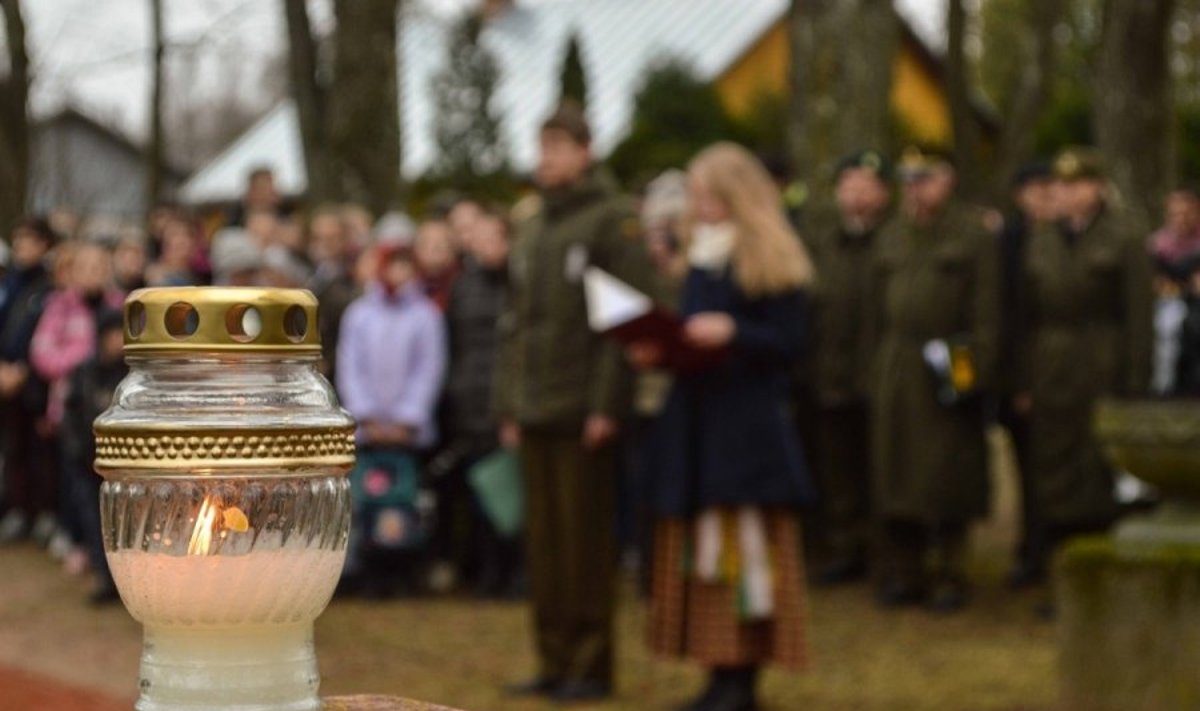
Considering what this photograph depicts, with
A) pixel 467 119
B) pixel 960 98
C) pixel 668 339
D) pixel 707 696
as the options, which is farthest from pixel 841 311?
pixel 467 119

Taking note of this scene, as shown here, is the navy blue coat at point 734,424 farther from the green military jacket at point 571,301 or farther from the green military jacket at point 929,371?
the green military jacket at point 929,371

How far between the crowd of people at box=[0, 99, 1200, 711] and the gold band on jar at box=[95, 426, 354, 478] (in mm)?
5161

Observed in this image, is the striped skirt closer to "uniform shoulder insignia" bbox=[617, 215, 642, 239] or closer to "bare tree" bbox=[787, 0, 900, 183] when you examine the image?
"uniform shoulder insignia" bbox=[617, 215, 642, 239]

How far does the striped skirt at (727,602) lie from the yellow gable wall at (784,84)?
3034 cm

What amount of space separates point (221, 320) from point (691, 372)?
561 cm

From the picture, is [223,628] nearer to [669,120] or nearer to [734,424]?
[734,424]

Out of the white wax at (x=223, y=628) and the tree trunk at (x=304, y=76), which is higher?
the tree trunk at (x=304, y=76)

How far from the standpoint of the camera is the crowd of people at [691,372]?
779cm

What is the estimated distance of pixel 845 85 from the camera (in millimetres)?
14516

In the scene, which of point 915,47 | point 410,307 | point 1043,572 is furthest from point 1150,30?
point 915,47

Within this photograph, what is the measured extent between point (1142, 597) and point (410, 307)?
211 inches

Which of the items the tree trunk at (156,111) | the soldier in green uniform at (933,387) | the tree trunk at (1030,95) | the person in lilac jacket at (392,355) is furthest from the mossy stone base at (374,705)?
the tree trunk at (1030,95)

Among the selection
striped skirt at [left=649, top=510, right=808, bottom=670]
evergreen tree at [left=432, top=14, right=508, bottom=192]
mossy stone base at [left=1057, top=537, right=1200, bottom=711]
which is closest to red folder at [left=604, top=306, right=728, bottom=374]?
striped skirt at [left=649, top=510, right=808, bottom=670]

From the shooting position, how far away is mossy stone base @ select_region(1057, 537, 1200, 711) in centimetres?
664
